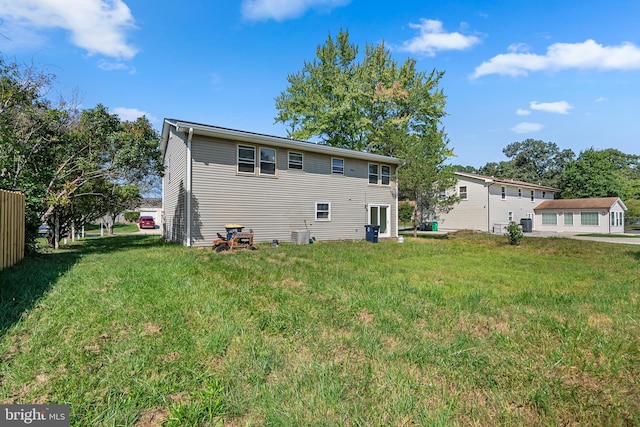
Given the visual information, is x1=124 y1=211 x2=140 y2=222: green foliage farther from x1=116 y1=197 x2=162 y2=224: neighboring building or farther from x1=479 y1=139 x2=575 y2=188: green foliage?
x1=479 y1=139 x2=575 y2=188: green foliage

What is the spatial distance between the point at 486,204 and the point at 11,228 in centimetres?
2852

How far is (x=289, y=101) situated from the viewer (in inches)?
1132

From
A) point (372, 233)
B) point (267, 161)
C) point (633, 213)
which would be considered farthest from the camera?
point (633, 213)

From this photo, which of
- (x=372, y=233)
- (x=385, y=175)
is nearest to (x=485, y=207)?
(x=385, y=175)

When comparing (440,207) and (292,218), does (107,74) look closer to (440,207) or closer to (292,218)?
(292,218)

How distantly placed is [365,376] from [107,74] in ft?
43.2

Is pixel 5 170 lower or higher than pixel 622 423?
higher

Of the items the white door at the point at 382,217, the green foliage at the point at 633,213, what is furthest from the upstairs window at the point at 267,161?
the green foliage at the point at 633,213

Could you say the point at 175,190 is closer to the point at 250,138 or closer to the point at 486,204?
the point at 250,138

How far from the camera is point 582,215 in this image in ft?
95.9

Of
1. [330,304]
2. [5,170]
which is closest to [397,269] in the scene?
[330,304]

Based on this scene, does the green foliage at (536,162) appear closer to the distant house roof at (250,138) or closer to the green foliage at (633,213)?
the green foliage at (633,213)

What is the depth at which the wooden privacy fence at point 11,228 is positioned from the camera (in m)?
5.97

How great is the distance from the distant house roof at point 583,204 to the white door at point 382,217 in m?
Answer: 23.0
